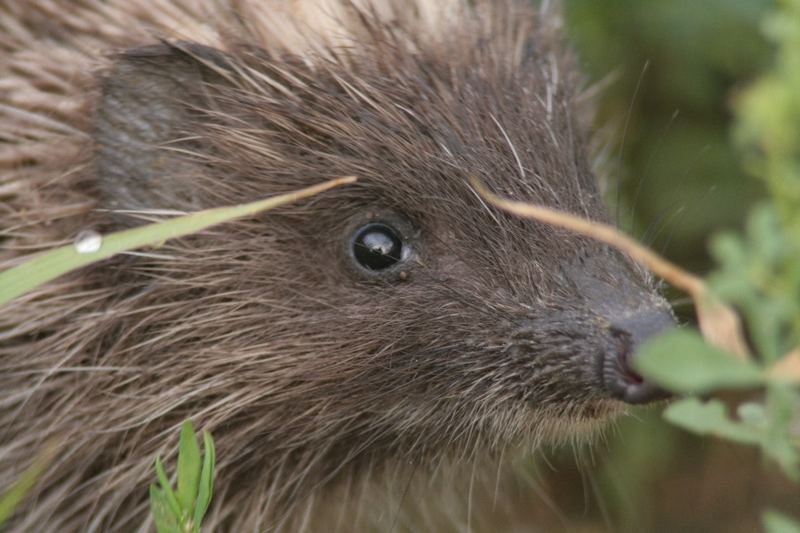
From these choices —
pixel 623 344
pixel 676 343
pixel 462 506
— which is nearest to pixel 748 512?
pixel 462 506

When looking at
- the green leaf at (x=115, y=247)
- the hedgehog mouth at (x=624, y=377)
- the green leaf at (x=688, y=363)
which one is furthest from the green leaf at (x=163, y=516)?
the green leaf at (x=688, y=363)

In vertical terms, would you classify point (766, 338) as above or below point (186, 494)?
above

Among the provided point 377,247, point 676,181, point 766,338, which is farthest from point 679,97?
point 766,338

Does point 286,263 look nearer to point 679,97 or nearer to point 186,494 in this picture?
point 186,494

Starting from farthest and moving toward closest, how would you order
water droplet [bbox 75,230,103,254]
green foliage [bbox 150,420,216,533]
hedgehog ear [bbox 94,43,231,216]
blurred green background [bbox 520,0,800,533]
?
blurred green background [bbox 520,0,800,533]
hedgehog ear [bbox 94,43,231,216]
water droplet [bbox 75,230,103,254]
green foliage [bbox 150,420,216,533]

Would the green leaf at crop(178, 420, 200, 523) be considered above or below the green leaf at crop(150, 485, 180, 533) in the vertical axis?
above

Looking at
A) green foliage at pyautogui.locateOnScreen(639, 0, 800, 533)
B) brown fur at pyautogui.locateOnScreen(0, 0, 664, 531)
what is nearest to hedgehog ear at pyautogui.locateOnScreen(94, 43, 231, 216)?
brown fur at pyautogui.locateOnScreen(0, 0, 664, 531)

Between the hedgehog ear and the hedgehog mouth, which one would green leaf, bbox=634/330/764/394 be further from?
the hedgehog ear

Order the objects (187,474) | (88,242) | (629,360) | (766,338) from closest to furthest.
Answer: (766,338), (187,474), (629,360), (88,242)
